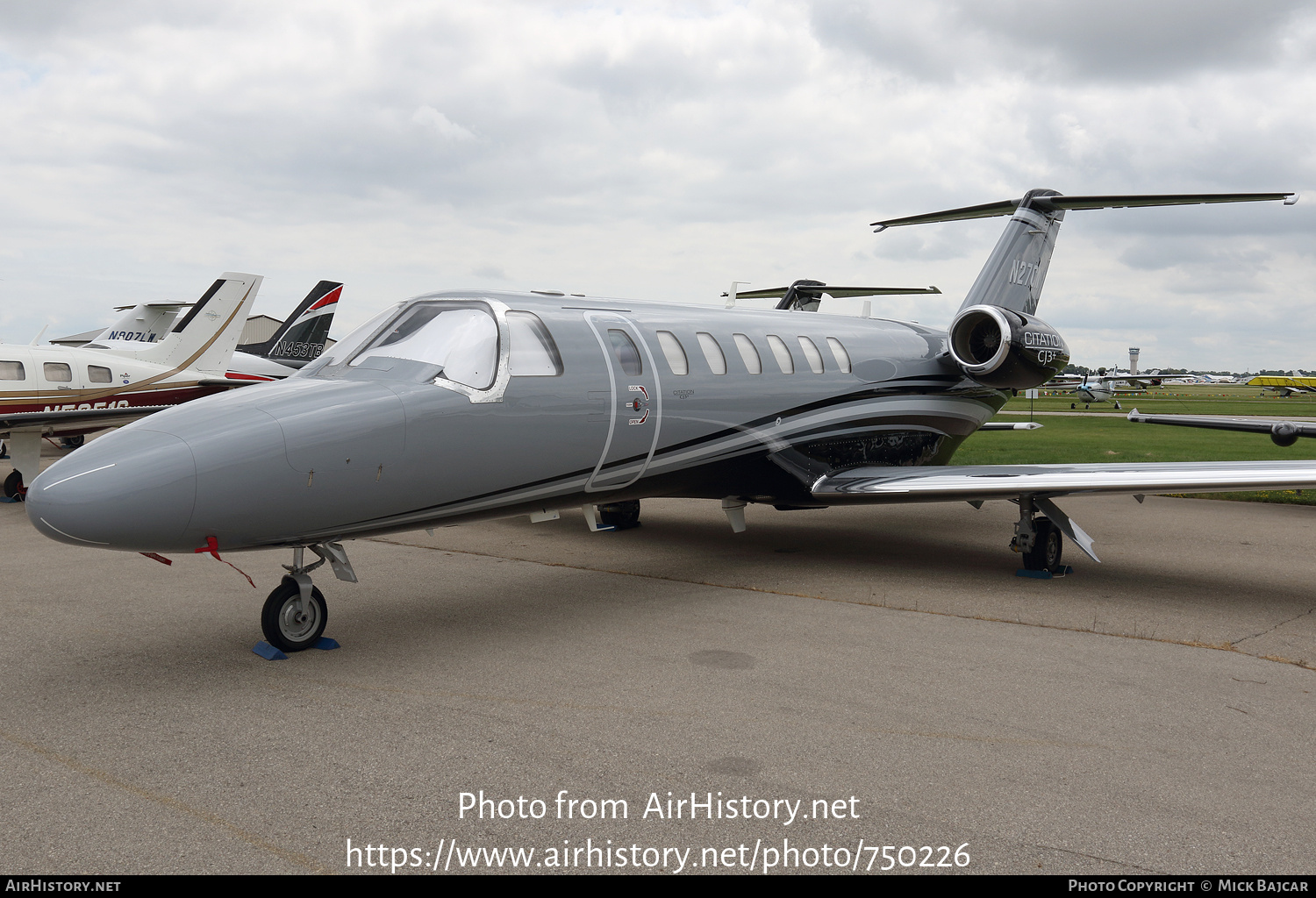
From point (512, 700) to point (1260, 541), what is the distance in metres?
10.4

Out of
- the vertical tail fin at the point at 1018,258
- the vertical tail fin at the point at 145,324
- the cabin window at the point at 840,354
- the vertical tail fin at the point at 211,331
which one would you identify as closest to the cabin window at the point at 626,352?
the cabin window at the point at 840,354

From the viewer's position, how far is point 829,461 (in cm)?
1009

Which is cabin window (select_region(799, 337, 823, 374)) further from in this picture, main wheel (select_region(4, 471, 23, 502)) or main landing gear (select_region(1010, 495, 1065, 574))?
main wheel (select_region(4, 471, 23, 502))

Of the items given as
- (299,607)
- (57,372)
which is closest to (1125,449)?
(299,607)

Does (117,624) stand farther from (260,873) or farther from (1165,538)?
(1165,538)

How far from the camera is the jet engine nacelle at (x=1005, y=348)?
11086 mm

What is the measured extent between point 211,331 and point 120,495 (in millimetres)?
16912

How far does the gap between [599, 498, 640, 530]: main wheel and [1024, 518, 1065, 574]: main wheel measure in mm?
4993

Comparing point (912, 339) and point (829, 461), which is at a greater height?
point (912, 339)

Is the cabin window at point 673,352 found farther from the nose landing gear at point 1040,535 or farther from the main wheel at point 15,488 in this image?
the main wheel at point 15,488

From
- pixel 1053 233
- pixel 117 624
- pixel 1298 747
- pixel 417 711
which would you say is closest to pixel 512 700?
pixel 417 711

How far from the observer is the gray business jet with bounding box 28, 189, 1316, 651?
522 cm

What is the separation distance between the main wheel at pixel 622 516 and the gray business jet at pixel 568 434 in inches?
1.2
